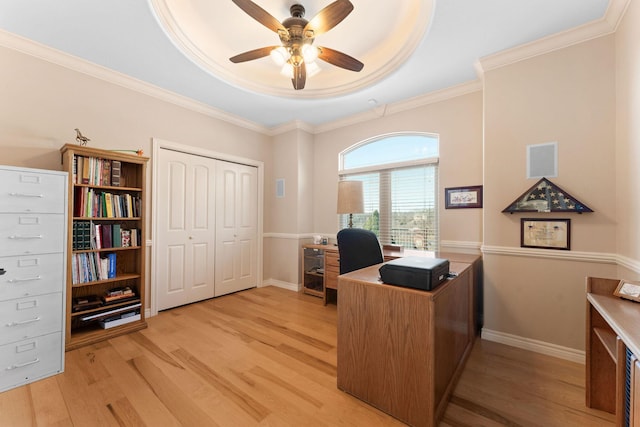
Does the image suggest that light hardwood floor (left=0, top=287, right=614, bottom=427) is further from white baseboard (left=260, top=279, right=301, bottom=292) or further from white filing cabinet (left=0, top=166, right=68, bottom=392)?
white baseboard (left=260, top=279, right=301, bottom=292)

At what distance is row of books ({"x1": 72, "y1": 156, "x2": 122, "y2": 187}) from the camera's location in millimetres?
2367

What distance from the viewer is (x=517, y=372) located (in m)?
1.99

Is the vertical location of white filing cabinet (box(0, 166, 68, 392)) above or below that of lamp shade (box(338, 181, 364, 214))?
below

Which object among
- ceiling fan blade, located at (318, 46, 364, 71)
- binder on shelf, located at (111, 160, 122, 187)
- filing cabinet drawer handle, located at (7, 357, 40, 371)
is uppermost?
ceiling fan blade, located at (318, 46, 364, 71)

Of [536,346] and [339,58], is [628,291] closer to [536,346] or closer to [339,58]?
[536,346]

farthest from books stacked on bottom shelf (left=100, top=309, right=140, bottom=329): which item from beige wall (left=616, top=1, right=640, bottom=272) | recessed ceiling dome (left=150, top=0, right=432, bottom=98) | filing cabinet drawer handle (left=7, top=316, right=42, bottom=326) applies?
beige wall (left=616, top=1, right=640, bottom=272)

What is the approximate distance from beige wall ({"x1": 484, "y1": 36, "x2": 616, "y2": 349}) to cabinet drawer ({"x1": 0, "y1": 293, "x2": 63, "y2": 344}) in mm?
3727

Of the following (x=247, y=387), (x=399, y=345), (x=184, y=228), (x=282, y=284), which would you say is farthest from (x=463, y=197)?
(x=184, y=228)

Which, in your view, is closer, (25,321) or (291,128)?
(25,321)

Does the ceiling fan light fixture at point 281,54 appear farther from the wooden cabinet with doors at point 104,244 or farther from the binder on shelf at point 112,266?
the binder on shelf at point 112,266

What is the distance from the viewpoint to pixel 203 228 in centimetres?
361

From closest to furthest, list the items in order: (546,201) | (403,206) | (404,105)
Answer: (546,201) < (404,105) < (403,206)

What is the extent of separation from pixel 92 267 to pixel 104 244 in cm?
23

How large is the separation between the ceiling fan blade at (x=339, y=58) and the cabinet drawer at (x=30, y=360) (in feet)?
10.1
